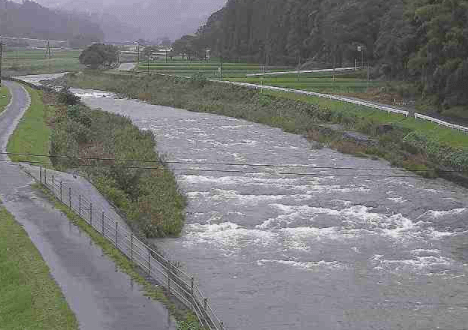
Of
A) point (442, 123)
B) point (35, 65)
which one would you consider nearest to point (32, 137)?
point (442, 123)

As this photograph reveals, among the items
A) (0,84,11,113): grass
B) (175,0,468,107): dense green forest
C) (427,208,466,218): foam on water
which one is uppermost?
(175,0,468,107): dense green forest

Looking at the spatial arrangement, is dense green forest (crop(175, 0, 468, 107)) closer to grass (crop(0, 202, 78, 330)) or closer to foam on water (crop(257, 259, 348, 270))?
foam on water (crop(257, 259, 348, 270))

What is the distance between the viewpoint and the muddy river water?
15.9 m

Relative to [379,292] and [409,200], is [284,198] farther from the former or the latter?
[379,292]

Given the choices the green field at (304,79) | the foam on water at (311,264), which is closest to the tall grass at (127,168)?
the foam on water at (311,264)

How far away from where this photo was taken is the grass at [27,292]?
41.5 ft

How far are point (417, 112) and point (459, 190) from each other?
16378mm

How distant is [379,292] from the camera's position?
16938 mm

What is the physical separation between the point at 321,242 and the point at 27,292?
1018cm

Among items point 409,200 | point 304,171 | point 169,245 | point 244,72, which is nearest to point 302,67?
point 244,72

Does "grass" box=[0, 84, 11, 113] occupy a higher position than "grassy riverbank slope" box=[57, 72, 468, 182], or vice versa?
"grass" box=[0, 84, 11, 113]

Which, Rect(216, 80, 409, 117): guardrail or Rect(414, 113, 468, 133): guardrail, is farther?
Rect(216, 80, 409, 117): guardrail

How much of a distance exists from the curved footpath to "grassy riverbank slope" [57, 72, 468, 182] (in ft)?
64.6

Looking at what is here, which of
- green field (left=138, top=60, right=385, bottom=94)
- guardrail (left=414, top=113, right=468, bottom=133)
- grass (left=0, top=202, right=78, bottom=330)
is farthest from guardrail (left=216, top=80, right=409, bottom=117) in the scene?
grass (left=0, top=202, right=78, bottom=330)
